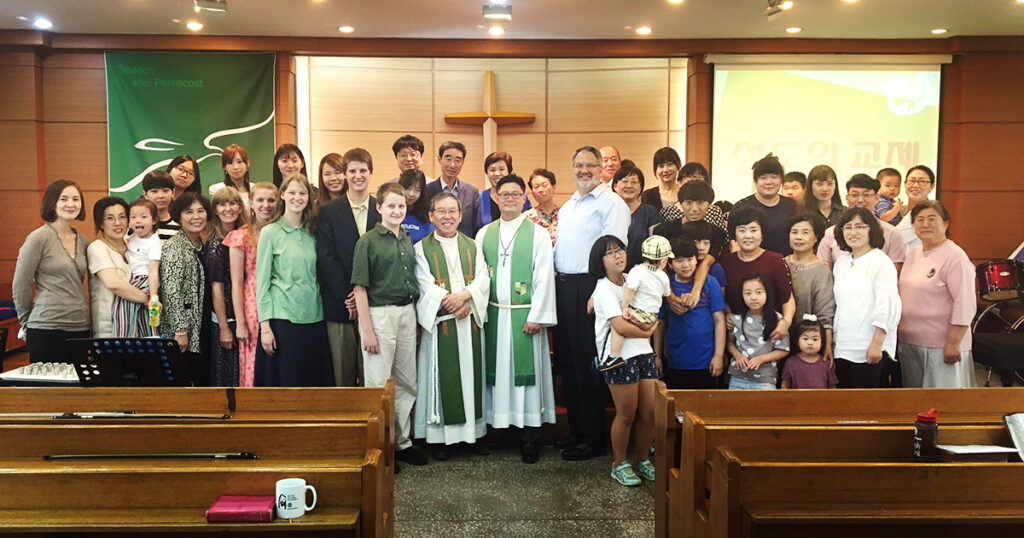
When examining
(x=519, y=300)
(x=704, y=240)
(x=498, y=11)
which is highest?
(x=498, y=11)

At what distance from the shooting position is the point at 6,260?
7141mm

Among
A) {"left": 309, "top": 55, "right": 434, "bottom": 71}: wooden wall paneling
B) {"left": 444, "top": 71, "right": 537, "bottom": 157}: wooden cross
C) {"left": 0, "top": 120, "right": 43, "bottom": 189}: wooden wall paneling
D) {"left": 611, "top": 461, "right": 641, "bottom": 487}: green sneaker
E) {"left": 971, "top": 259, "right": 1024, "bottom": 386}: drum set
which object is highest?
{"left": 309, "top": 55, "right": 434, "bottom": 71}: wooden wall paneling

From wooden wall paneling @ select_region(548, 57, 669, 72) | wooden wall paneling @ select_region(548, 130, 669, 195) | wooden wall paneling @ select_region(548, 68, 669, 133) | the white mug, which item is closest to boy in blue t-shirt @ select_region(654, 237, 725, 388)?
the white mug

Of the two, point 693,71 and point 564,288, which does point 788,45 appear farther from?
point 564,288

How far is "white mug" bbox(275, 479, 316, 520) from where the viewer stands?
1857 mm

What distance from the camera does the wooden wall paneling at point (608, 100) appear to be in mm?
8031


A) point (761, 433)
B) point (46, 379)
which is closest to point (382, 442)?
point (761, 433)

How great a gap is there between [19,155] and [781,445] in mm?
7485

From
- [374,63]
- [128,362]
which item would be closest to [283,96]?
[374,63]

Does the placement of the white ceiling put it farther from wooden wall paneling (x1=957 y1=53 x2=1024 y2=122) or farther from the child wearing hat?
the child wearing hat

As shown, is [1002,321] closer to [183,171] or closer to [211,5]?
[183,171]

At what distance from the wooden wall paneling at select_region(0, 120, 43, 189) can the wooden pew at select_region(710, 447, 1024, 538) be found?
290 inches

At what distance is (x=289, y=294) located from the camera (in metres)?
3.69

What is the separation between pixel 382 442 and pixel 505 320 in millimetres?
1730
